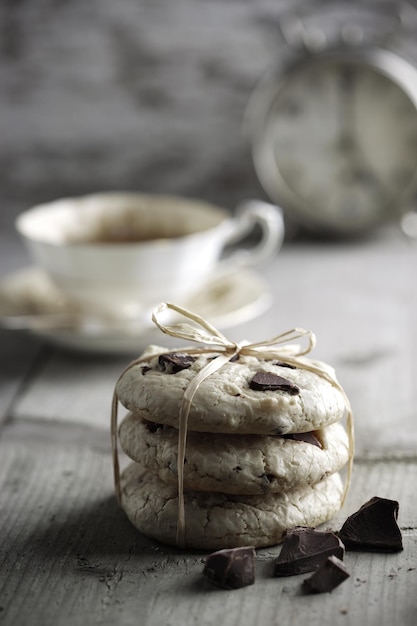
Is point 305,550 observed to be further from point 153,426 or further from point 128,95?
point 128,95

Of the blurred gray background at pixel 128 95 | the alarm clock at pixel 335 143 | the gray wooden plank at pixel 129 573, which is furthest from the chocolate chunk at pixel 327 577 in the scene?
the blurred gray background at pixel 128 95

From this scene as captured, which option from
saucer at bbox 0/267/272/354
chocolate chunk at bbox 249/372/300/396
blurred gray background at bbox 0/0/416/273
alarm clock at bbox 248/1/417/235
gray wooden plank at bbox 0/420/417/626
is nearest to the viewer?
gray wooden plank at bbox 0/420/417/626

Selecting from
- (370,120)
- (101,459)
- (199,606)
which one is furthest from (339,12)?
(199,606)

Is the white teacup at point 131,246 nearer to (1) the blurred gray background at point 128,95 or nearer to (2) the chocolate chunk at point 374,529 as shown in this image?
(1) the blurred gray background at point 128,95

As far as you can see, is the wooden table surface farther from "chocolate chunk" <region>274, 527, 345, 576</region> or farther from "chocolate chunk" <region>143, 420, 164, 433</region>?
"chocolate chunk" <region>143, 420, 164, 433</region>

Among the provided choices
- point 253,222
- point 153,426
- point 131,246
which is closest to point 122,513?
point 153,426

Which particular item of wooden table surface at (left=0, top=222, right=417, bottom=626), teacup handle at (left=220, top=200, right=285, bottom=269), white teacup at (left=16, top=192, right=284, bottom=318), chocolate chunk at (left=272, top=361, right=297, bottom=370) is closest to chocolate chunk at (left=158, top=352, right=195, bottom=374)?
chocolate chunk at (left=272, top=361, right=297, bottom=370)
